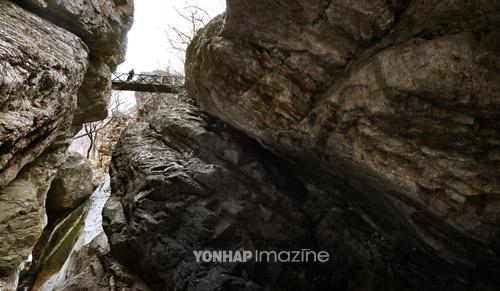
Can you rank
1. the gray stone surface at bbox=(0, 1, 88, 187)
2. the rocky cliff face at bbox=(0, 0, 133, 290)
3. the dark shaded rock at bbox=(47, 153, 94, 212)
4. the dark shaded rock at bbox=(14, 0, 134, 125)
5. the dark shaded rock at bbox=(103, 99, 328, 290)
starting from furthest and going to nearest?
the dark shaded rock at bbox=(47, 153, 94, 212), the dark shaded rock at bbox=(14, 0, 134, 125), the dark shaded rock at bbox=(103, 99, 328, 290), the rocky cliff face at bbox=(0, 0, 133, 290), the gray stone surface at bbox=(0, 1, 88, 187)

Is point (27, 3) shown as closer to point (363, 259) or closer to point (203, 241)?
point (203, 241)

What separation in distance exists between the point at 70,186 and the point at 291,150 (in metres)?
10.3

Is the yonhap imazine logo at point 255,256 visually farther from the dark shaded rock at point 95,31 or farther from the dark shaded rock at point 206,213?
the dark shaded rock at point 95,31

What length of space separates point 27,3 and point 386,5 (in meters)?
6.65

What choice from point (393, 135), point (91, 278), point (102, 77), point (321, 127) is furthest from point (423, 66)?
point (102, 77)

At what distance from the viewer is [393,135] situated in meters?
4.27

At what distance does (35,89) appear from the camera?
16.5 ft

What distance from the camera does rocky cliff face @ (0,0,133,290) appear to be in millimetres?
4523

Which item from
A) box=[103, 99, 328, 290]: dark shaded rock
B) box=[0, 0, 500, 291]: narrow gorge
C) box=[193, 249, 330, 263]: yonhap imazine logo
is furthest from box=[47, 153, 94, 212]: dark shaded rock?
box=[193, 249, 330, 263]: yonhap imazine logo

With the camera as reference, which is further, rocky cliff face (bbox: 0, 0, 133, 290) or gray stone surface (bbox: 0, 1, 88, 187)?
rocky cliff face (bbox: 0, 0, 133, 290)

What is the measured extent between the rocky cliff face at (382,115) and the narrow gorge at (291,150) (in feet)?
0.07

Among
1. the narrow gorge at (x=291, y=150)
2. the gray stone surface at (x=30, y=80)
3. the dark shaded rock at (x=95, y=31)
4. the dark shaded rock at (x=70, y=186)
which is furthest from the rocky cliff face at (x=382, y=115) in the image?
the dark shaded rock at (x=70, y=186)

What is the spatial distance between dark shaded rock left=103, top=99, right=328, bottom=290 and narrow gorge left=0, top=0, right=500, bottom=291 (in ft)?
0.10

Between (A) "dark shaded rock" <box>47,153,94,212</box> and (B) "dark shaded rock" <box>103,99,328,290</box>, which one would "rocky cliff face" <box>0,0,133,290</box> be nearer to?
(B) "dark shaded rock" <box>103,99,328,290</box>
